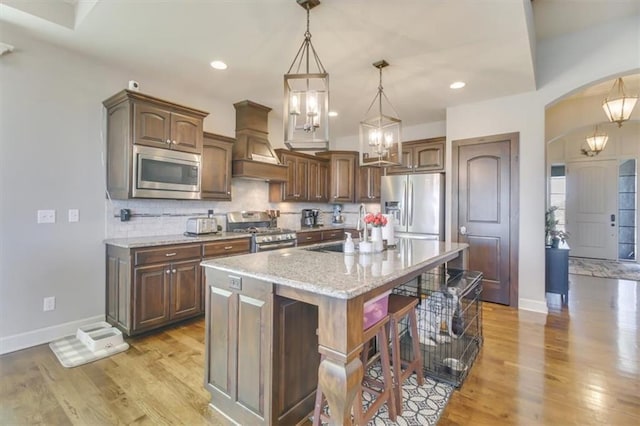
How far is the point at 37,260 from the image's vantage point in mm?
2787

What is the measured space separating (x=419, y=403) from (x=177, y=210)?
130 inches

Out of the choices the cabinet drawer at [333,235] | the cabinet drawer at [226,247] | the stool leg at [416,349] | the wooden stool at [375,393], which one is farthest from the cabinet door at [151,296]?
the cabinet drawer at [333,235]

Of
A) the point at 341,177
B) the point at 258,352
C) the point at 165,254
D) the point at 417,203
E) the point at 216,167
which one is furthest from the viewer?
the point at 341,177

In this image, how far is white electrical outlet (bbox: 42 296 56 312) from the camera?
2.85 meters

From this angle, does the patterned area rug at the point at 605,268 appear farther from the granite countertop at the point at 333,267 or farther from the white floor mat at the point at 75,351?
the white floor mat at the point at 75,351

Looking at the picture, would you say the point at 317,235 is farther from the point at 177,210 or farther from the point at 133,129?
the point at 133,129

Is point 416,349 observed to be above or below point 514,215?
below

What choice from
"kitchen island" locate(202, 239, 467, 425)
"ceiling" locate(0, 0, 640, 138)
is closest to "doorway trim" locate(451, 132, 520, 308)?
"ceiling" locate(0, 0, 640, 138)

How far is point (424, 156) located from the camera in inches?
190

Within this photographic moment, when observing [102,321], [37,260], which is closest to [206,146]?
[37,260]

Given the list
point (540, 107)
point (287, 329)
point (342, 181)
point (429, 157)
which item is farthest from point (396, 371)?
point (342, 181)

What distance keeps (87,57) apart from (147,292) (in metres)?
2.43

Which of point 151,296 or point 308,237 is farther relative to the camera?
point 308,237

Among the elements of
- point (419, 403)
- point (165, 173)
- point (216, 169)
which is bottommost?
point (419, 403)
